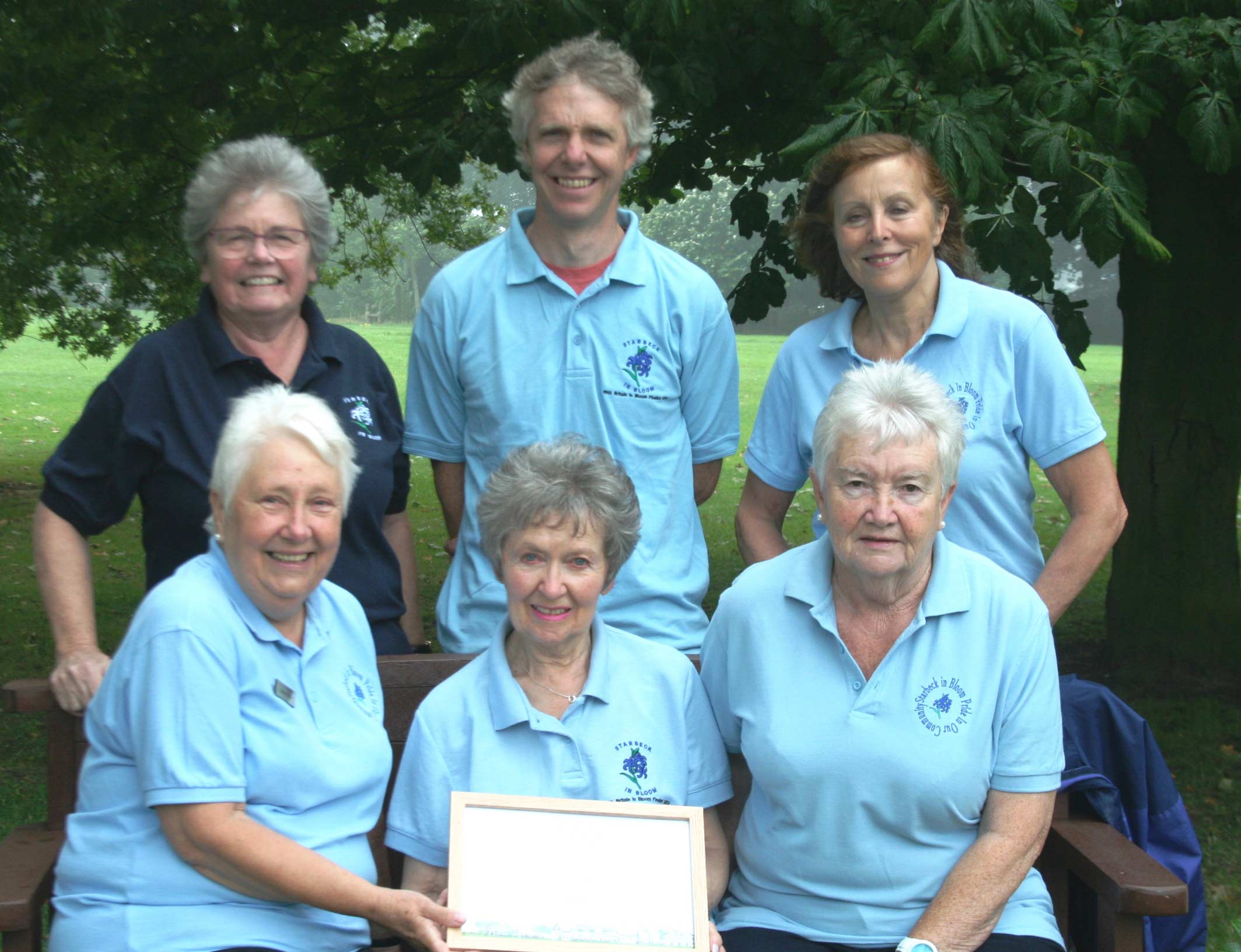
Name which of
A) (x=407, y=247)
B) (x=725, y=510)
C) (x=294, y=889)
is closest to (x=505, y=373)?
(x=294, y=889)

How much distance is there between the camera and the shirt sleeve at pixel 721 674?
3.13 m

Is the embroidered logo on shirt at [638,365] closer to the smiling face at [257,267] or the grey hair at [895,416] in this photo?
the grey hair at [895,416]

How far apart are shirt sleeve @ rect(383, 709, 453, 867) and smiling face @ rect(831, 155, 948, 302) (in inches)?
60.9

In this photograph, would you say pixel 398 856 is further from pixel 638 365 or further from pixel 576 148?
pixel 576 148

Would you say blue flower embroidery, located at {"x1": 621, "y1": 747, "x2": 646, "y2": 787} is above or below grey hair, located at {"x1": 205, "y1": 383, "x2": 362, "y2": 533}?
below

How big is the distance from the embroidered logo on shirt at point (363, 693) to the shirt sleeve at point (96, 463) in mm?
755

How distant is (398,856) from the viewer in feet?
11.2

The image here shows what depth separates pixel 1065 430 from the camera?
11.0ft

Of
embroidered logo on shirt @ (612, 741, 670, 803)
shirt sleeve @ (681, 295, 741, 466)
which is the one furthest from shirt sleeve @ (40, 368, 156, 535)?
shirt sleeve @ (681, 295, 741, 466)

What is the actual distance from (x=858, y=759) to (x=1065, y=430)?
1.02 metres

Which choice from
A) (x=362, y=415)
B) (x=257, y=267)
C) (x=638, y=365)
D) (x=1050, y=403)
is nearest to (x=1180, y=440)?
(x=1050, y=403)

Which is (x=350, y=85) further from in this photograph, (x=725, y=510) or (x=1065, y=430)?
(x=725, y=510)

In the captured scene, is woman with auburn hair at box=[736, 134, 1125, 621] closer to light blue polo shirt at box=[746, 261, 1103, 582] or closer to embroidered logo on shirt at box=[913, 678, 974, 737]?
light blue polo shirt at box=[746, 261, 1103, 582]

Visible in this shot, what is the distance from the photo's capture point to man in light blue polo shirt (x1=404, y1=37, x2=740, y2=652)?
139 inches
